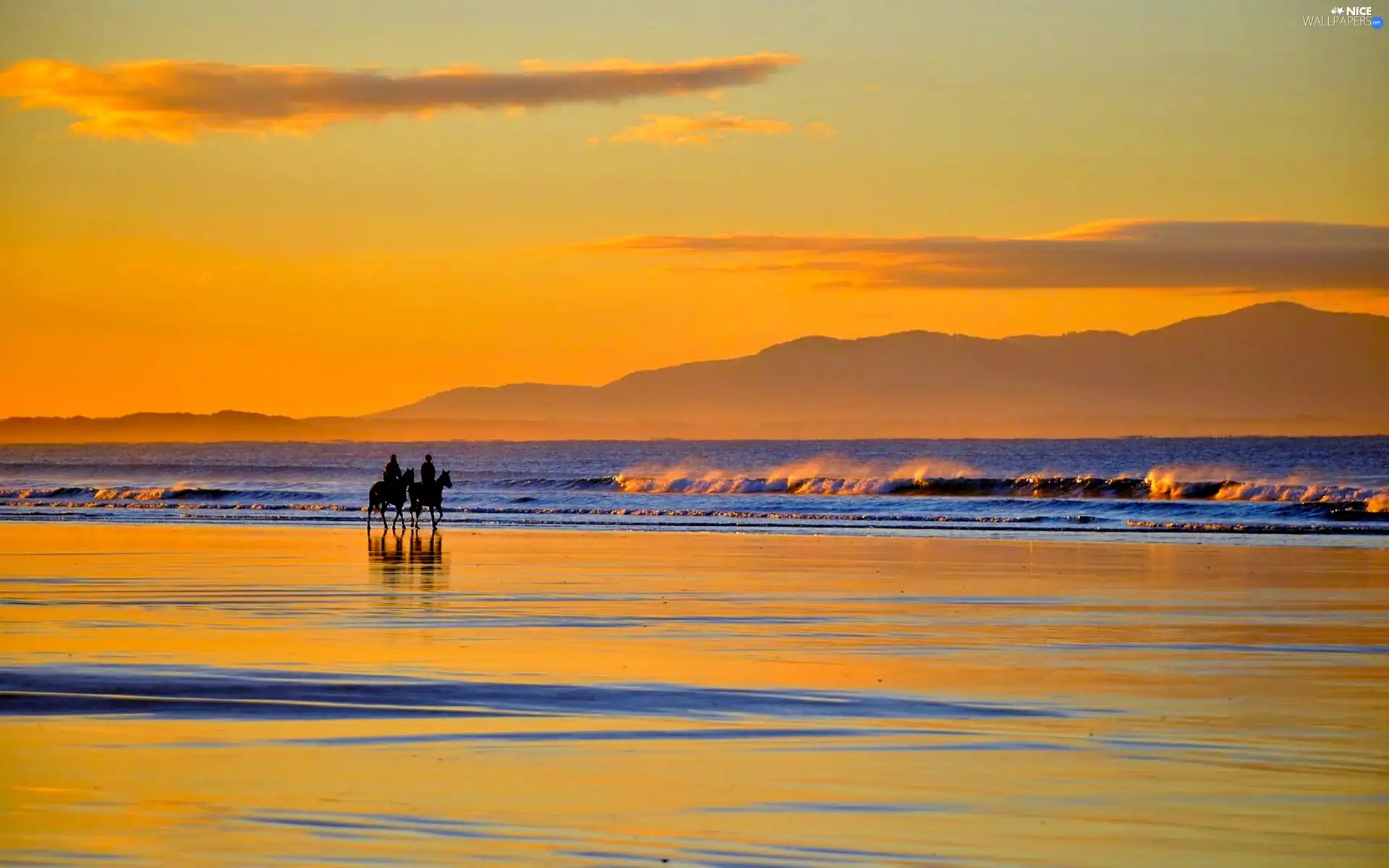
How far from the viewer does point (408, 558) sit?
102 feet

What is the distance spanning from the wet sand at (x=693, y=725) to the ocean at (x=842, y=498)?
20393 millimetres

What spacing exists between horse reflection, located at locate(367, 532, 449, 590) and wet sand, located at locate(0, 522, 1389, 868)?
2598 millimetres

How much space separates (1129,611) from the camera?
20000mm

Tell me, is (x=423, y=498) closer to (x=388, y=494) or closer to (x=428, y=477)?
(x=388, y=494)

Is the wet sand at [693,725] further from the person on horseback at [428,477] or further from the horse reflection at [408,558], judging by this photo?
the person on horseback at [428,477]

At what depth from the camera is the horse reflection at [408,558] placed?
25722 millimetres

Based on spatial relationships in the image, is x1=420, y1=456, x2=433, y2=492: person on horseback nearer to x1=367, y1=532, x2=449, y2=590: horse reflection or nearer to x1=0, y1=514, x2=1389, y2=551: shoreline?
x1=0, y1=514, x2=1389, y2=551: shoreline

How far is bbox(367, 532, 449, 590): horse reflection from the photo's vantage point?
84.4 feet

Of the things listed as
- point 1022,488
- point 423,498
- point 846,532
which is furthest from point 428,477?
point 1022,488

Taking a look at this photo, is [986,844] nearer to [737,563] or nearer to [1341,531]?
[737,563]

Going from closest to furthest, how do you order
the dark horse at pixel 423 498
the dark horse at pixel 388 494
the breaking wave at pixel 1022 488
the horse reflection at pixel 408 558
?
the horse reflection at pixel 408 558, the dark horse at pixel 388 494, the dark horse at pixel 423 498, the breaking wave at pixel 1022 488

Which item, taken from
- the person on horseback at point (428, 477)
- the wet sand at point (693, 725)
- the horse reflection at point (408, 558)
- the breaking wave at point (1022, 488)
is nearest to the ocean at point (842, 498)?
the breaking wave at point (1022, 488)

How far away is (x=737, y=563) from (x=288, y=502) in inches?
1573

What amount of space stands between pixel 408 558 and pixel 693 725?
1996cm
